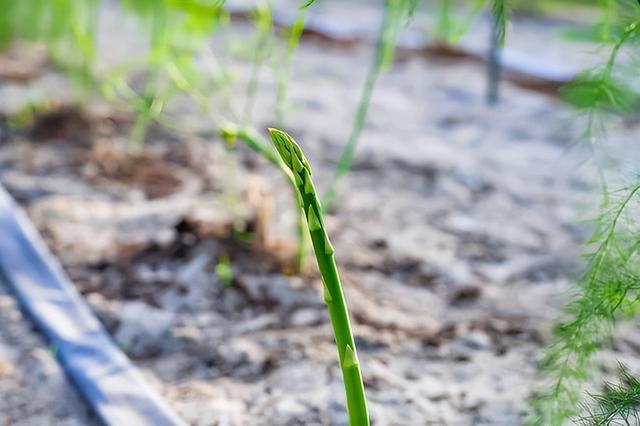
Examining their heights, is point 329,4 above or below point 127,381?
above

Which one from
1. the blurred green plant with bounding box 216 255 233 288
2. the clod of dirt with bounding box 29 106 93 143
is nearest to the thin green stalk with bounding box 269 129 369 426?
the blurred green plant with bounding box 216 255 233 288

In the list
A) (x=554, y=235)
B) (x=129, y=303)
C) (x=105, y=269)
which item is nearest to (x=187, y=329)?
(x=129, y=303)

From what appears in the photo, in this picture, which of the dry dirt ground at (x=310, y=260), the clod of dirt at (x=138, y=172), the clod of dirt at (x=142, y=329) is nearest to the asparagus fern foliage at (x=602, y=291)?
the dry dirt ground at (x=310, y=260)

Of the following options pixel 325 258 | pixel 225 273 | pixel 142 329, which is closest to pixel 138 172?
pixel 225 273

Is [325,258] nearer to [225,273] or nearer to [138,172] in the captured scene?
[225,273]

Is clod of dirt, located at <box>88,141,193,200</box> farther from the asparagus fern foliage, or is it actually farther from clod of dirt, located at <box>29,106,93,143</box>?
the asparagus fern foliage

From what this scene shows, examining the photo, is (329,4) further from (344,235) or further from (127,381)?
(127,381)

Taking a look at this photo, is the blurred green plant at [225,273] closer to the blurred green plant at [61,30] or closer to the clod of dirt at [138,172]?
the clod of dirt at [138,172]

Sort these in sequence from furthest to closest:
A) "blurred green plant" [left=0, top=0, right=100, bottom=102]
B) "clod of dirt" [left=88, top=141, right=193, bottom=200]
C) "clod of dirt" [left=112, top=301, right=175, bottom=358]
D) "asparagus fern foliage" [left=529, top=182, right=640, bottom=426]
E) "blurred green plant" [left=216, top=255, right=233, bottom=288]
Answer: "blurred green plant" [left=0, top=0, right=100, bottom=102], "clod of dirt" [left=88, top=141, right=193, bottom=200], "blurred green plant" [left=216, top=255, right=233, bottom=288], "clod of dirt" [left=112, top=301, right=175, bottom=358], "asparagus fern foliage" [left=529, top=182, right=640, bottom=426]
